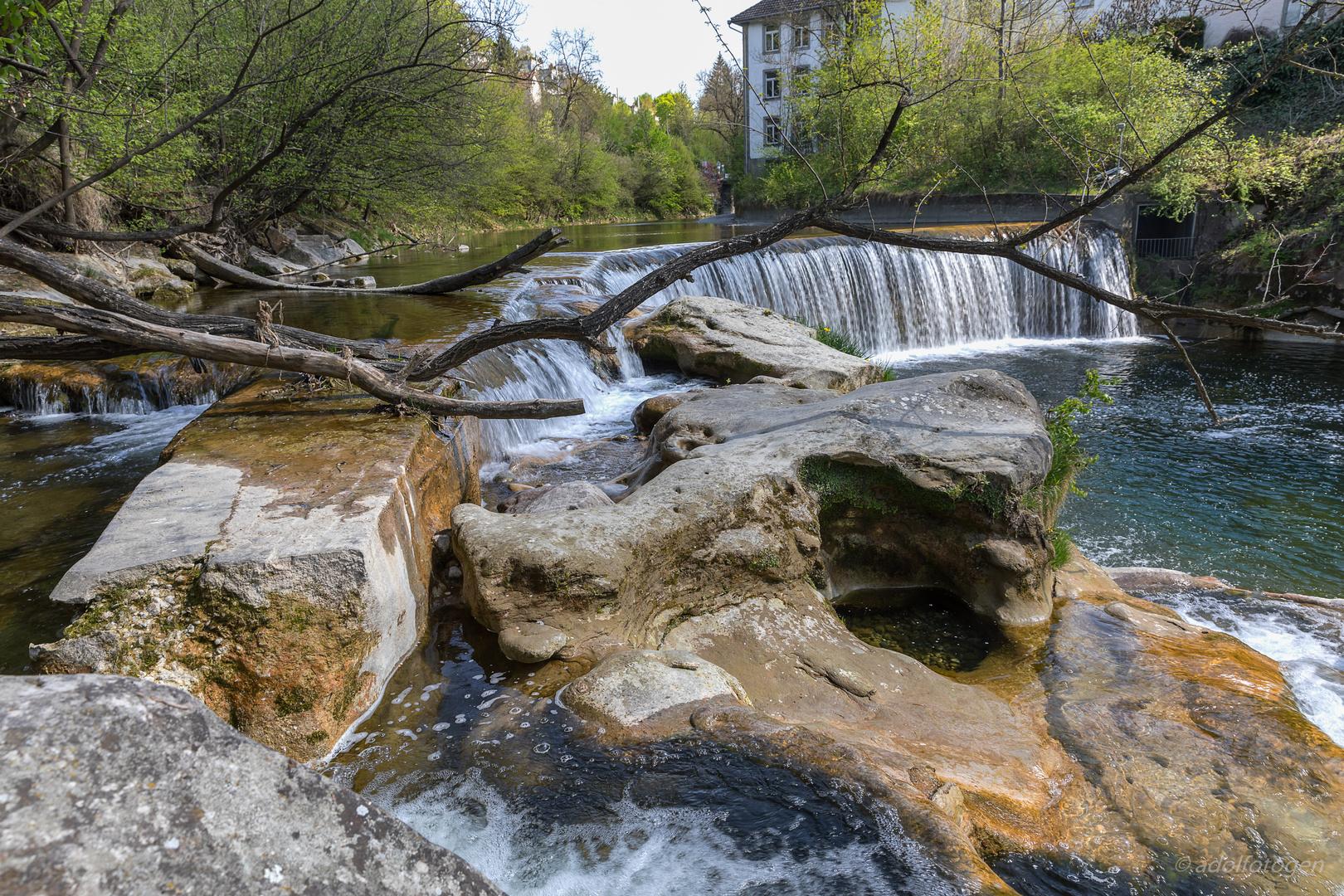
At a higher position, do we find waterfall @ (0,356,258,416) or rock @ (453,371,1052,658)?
waterfall @ (0,356,258,416)

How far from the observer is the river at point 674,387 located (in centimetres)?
251

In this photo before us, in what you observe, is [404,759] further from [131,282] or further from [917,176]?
[917,176]

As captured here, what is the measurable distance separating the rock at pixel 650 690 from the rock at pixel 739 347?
5.05 metres

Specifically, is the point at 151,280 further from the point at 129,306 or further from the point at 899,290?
the point at 899,290

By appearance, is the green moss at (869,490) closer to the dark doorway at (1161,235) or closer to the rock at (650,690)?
the rock at (650,690)

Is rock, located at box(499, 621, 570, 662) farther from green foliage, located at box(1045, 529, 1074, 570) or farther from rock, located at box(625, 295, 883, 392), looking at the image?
rock, located at box(625, 295, 883, 392)

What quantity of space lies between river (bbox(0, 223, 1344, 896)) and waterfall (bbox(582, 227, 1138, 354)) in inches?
2.0

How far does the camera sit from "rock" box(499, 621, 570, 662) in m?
3.56

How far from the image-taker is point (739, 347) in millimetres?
9242

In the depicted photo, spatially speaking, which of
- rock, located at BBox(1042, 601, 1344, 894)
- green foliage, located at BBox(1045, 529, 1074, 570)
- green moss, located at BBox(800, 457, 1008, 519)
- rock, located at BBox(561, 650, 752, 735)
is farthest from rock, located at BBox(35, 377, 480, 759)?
green foliage, located at BBox(1045, 529, 1074, 570)

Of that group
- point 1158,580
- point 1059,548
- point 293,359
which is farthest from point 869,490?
point 293,359

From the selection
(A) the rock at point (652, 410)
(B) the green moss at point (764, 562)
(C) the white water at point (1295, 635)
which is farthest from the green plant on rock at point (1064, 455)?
(A) the rock at point (652, 410)

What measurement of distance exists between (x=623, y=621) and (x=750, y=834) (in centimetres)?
148

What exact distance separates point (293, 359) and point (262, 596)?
2736 mm
